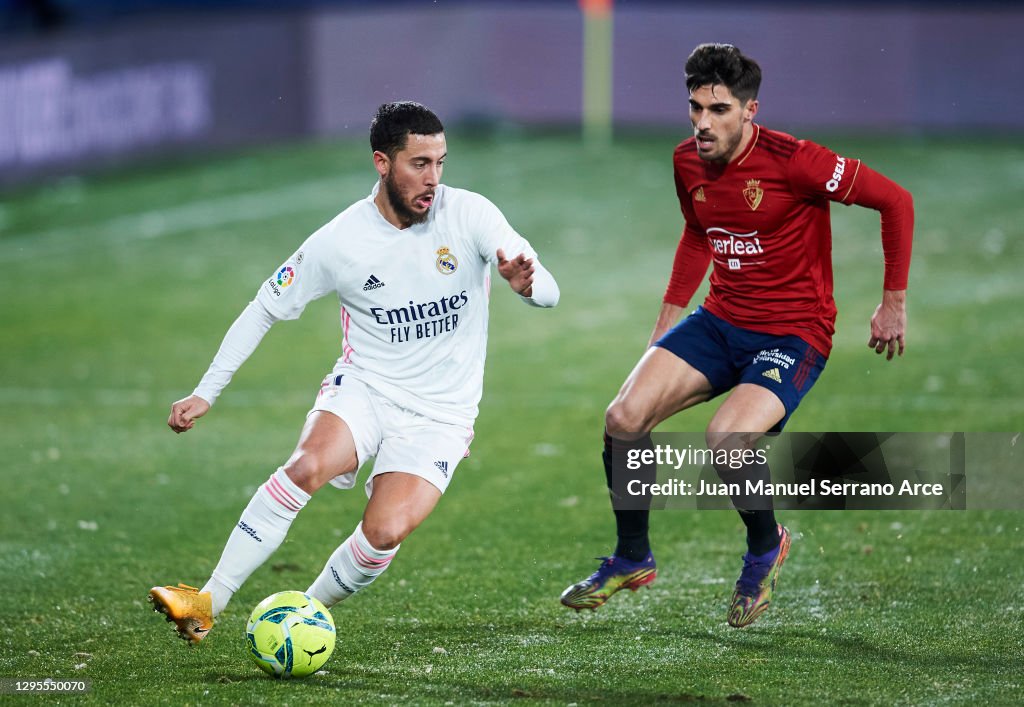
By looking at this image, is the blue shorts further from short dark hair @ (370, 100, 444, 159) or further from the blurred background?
the blurred background

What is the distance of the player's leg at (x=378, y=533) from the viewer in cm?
578

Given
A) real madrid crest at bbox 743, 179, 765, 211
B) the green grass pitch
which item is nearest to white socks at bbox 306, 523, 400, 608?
the green grass pitch

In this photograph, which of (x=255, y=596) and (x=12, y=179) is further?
(x=12, y=179)

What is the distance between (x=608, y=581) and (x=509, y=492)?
2.22 m

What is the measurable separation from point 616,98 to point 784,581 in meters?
Result: 15.7

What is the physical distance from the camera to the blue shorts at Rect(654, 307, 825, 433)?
6.33 metres

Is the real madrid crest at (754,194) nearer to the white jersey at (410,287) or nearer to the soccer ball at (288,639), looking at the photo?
the white jersey at (410,287)

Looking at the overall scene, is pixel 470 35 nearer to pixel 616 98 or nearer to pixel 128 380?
pixel 616 98

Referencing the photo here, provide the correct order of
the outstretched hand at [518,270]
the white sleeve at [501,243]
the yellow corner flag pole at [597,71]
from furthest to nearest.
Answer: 1. the yellow corner flag pole at [597,71]
2. the white sleeve at [501,243]
3. the outstretched hand at [518,270]

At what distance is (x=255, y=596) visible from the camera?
22.1 ft

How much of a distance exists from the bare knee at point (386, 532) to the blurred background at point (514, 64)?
14.7 m

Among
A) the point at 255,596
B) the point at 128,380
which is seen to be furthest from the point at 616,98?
the point at 255,596

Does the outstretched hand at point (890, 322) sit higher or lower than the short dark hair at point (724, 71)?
lower

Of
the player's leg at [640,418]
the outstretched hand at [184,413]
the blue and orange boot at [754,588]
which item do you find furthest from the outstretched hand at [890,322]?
the outstretched hand at [184,413]
